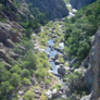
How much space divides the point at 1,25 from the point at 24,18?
30.6m

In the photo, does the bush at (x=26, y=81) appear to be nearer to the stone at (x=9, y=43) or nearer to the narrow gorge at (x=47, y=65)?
the narrow gorge at (x=47, y=65)

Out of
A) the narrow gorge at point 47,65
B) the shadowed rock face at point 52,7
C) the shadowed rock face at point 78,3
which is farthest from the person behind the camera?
the shadowed rock face at point 78,3

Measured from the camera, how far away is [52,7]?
142 metres

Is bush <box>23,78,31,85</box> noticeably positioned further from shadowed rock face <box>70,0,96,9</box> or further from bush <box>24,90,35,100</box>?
shadowed rock face <box>70,0,96,9</box>

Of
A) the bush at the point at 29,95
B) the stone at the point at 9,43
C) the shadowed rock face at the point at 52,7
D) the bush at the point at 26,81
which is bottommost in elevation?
the bush at the point at 29,95

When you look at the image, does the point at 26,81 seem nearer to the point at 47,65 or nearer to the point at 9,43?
the point at 47,65

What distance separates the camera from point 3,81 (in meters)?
46.3

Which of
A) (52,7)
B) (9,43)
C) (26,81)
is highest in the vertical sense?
(52,7)

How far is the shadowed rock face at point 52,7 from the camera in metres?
131

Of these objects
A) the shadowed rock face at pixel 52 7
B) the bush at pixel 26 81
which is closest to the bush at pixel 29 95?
the bush at pixel 26 81

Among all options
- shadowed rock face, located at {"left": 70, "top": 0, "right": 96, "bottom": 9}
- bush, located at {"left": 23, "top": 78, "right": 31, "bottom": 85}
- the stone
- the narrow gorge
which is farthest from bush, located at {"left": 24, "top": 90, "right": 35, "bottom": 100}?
shadowed rock face, located at {"left": 70, "top": 0, "right": 96, "bottom": 9}

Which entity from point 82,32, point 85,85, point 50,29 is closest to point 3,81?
point 85,85

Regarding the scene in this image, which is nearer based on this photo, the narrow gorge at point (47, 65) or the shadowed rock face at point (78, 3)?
the narrow gorge at point (47, 65)

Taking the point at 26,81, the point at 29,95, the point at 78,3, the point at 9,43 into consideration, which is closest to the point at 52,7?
the point at 78,3
